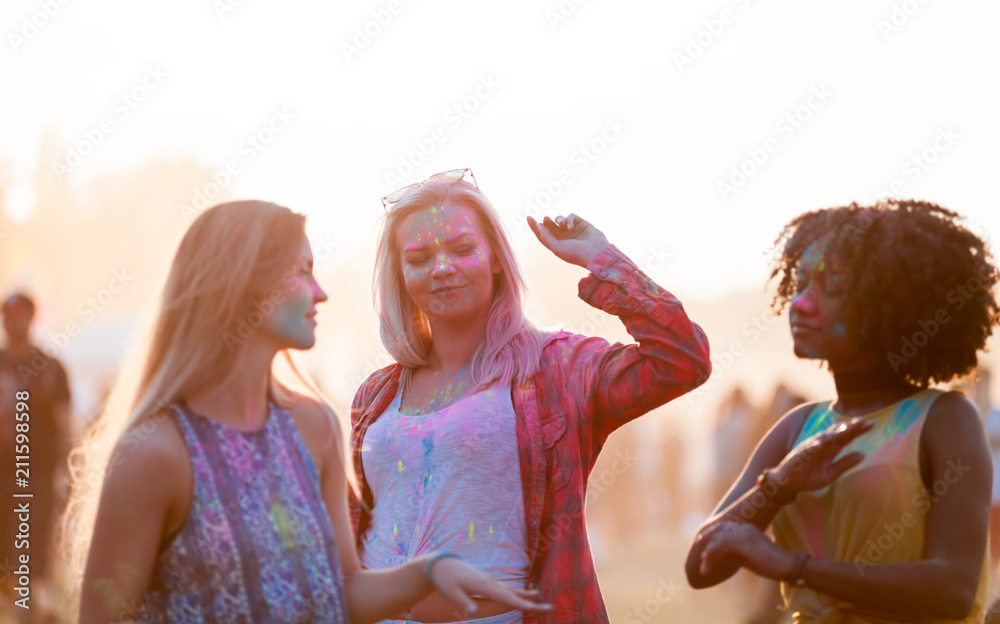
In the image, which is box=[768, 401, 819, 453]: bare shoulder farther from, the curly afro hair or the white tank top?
the white tank top

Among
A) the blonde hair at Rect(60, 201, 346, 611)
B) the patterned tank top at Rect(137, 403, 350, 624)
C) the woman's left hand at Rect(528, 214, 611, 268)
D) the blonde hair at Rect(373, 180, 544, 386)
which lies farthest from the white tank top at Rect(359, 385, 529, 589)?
the blonde hair at Rect(60, 201, 346, 611)

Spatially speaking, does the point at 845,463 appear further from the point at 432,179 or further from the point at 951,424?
the point at 432,179

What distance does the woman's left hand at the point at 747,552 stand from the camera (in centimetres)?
232

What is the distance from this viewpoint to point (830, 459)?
2355mm

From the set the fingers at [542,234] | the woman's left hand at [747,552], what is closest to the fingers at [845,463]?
the woman's left hand at [747,552]

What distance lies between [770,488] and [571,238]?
1.54 metres

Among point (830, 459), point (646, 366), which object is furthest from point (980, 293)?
point (646, 366)

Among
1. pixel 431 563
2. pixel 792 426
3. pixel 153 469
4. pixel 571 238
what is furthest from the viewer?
pixel 571 238

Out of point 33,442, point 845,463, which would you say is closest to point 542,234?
point 845,463

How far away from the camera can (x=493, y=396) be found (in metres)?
3.49

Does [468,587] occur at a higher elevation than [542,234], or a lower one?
lower

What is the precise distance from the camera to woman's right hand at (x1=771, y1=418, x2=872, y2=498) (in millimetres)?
2326

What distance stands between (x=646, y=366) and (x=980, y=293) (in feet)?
3.75

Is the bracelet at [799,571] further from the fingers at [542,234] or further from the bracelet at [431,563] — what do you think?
the fingers at [542,234]
